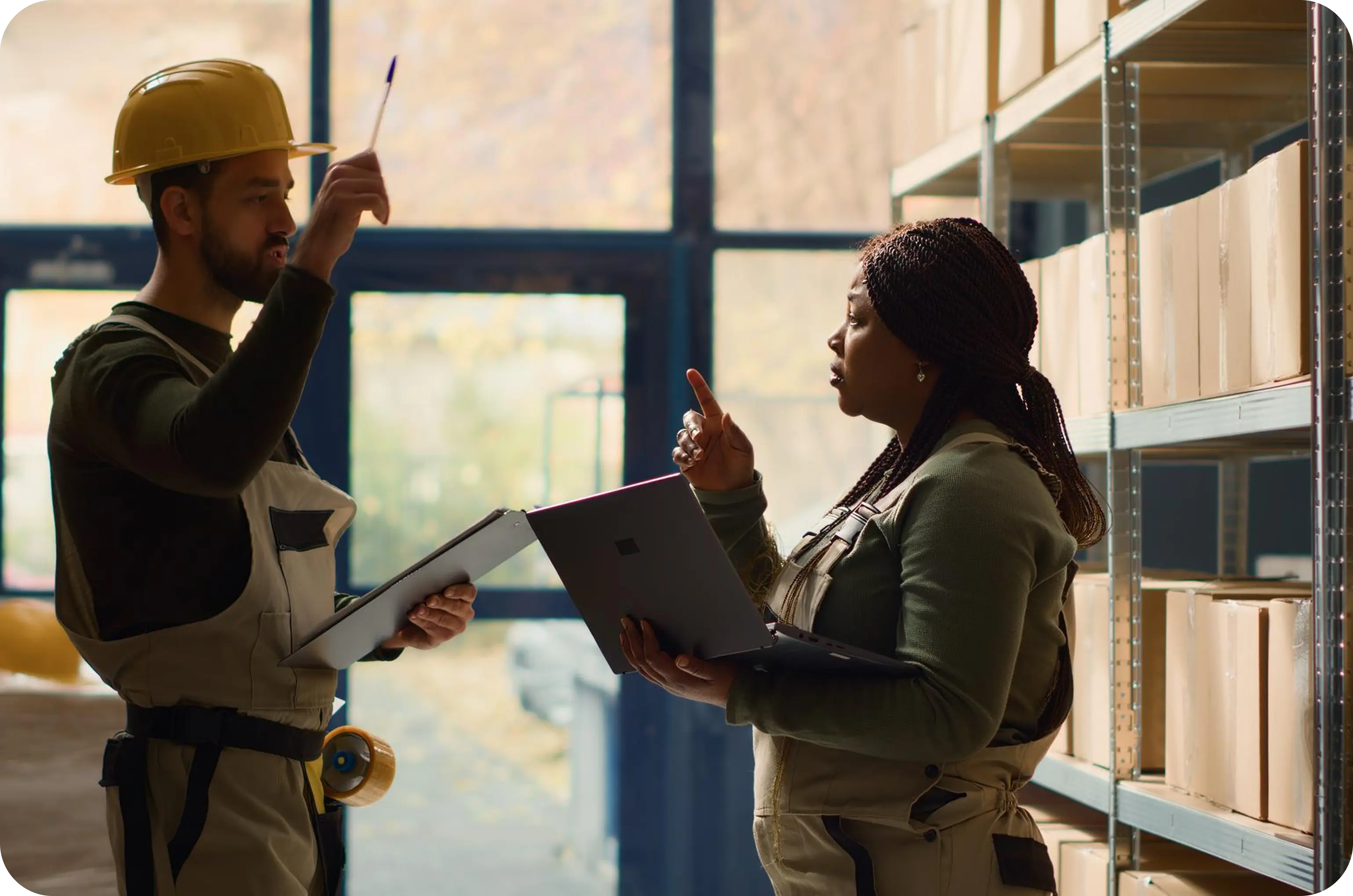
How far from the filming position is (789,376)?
374cm

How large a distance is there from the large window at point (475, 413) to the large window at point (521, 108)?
0.92 ft

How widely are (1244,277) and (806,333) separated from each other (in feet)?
6.41

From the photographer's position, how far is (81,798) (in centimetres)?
270

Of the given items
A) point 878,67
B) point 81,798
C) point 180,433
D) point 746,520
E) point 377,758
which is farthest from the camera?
point 878,67

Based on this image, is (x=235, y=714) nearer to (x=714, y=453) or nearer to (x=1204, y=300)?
(x=714, y=453)

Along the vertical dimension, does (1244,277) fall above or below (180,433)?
above

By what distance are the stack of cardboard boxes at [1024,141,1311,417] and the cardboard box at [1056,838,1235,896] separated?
0.80 m

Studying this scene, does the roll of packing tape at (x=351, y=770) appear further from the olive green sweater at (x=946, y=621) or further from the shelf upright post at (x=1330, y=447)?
the shelf upright post at (x=1330, y=447)

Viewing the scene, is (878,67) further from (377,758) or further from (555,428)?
(377,758)

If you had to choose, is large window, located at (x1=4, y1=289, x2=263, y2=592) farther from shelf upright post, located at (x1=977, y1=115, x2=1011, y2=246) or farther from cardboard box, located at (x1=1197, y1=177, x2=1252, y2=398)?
cardboard box, located at (x1=1197, y1=177, x2=1252, y2=398)

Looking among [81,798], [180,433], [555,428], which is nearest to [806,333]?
[555,428]

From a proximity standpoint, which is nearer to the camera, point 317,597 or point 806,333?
point 317,597

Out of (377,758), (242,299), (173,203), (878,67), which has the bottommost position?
(377,758)

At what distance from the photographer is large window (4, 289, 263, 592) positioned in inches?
139
